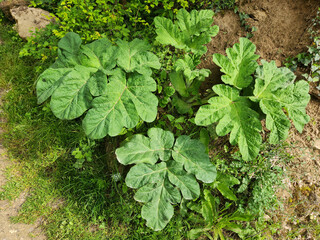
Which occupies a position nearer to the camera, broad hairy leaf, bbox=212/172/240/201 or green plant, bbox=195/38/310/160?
green plant, bbox=195/38/310/160

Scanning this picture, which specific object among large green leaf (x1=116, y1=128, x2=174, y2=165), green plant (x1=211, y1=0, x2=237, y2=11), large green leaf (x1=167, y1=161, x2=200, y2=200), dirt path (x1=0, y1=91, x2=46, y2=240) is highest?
green plant (x1=211, y1=0, x2=237, y2=11)

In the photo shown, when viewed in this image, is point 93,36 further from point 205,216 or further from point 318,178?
point 318,178

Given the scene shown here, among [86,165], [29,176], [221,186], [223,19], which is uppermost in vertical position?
[223,19]

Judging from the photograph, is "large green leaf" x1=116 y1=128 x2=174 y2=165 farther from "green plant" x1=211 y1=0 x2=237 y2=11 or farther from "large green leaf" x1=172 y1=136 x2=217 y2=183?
"green plant" x1=211 y1=0 x2=237 y2=11

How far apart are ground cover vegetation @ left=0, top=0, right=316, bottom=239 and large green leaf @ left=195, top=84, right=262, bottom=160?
1cm

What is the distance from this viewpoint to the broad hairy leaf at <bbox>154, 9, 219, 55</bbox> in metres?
2.91

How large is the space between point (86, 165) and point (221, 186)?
180 centimetres

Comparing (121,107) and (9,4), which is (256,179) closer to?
(121,107)

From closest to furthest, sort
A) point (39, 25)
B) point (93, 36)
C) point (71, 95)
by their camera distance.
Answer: point (71, 95) < point (93, 36) < point (39, 25)

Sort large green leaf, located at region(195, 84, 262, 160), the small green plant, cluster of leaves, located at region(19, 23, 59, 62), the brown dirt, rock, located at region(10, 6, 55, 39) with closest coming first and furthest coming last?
large green leaf, located at region(195, 84, 262, 160), the brown dirt, the small green plant, cluster of leaves, located at region(19, 23, 59, 62), rock, located at region(10, 6, 55, 39)

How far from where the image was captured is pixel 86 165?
3.37 m

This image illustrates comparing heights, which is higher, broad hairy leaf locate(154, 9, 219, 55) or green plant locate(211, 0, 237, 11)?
green plant locate(211, 0, 237, 11)

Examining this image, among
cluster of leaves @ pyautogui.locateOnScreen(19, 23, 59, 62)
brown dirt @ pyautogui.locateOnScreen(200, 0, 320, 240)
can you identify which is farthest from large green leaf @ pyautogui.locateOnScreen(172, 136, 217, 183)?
cluster of leaves @ pyautogui.locateOnScreen(19, 23, 59, 62)

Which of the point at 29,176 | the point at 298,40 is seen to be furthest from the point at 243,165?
the point at 29,176
